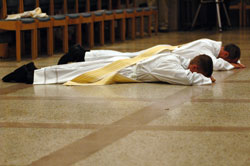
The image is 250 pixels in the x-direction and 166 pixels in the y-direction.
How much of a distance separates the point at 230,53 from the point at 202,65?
1.01m

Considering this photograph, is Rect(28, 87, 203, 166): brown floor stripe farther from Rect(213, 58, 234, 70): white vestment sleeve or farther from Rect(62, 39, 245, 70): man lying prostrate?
Rect(213, 58, 234, 70): white vestment sleeve

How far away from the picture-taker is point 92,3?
9156 millimetres

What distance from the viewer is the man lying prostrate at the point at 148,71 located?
177 inches

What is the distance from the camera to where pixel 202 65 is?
14.6 feet

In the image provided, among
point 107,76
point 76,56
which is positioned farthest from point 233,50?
point 76,56

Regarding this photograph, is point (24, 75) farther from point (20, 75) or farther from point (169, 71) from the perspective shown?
point (169, 71)

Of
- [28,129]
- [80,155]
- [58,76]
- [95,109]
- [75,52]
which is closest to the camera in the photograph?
[80,155]

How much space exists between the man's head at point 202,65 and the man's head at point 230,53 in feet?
2.88

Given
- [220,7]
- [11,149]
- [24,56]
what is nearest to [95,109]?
[11,149]

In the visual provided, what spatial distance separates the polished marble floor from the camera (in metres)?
2.61

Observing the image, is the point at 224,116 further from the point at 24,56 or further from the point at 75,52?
the point at 24,56

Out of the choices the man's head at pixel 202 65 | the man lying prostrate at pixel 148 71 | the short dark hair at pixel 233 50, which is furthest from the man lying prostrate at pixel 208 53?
the man's head at pixel 202 65

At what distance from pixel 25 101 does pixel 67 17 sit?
358 centimetres

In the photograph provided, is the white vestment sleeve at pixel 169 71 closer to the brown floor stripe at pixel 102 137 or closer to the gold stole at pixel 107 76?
the gold stole at pixel 107 76
